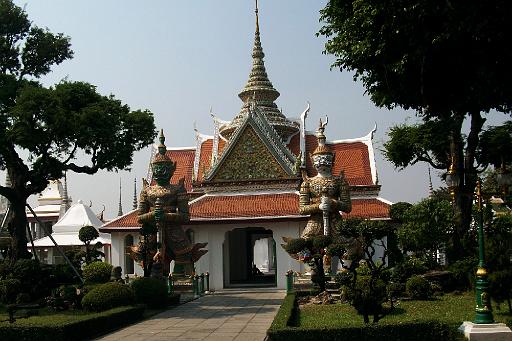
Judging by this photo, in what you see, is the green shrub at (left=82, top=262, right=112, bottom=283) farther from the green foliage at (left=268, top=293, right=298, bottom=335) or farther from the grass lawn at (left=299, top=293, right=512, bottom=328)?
the green foliage at (left=268, top=293, right=298, bottom=335)

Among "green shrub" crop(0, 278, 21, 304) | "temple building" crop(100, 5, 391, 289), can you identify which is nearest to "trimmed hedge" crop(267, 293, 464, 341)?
"green shrub" crop(0, 278, 21, 304)

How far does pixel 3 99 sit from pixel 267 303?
32.2 feet

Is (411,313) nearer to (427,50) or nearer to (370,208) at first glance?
(427,50)

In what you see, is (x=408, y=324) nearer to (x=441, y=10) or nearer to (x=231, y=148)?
(x=441, y=10)

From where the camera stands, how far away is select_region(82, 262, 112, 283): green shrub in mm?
19969

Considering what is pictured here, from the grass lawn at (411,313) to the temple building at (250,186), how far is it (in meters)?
6.88

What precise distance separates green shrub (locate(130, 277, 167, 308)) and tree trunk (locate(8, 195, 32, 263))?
494 cm

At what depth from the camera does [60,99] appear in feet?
53.4

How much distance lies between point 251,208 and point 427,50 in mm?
13946

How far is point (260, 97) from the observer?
3017 centimetres

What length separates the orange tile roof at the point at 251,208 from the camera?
75.6 ft

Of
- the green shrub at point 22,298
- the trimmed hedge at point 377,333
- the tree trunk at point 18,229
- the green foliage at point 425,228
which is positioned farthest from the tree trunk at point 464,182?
the tree trunk at point 18,229

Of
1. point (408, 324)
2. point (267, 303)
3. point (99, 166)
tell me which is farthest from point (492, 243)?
point (99, 166)

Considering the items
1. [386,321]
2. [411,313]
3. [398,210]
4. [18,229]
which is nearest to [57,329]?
[386,321]
